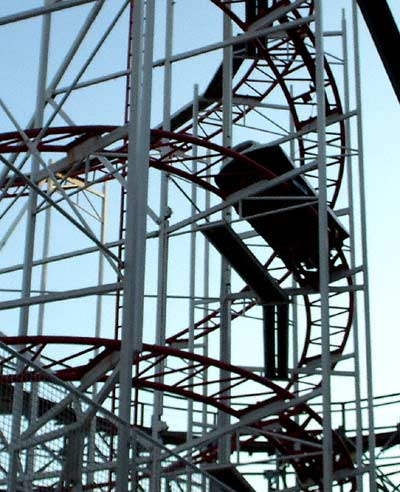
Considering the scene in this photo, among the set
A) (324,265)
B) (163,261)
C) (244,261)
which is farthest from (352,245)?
(163,261)

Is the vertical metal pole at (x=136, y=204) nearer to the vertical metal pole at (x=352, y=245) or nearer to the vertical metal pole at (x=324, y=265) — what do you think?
the vertical metal pole at (x=324, y=265)

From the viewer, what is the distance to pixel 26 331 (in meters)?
15.2

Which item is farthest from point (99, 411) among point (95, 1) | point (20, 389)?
point (95, 1)

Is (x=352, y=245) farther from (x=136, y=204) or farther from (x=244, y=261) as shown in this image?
(x=136, y=204)

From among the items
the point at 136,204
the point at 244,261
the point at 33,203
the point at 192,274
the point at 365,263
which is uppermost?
the point at 192,274

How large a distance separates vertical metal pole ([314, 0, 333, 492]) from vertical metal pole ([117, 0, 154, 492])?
4815 mm

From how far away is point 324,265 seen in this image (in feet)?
56.1

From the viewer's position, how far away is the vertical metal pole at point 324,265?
1619 cm

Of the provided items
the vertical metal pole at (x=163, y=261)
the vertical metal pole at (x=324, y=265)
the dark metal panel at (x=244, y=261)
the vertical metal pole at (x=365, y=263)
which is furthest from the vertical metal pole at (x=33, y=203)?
the vertical metal pole at (x=365, y=263)

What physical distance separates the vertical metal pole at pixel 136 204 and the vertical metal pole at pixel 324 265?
4815mm

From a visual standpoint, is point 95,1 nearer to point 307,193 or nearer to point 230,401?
point 307,193

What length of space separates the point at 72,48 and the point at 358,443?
323 inches

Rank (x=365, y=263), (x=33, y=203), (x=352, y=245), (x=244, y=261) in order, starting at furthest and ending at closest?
(x=352, y=245) < (x=365, y=263) < (x=244, y=261) < (x=33, y=203)

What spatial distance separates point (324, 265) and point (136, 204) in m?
5.58
